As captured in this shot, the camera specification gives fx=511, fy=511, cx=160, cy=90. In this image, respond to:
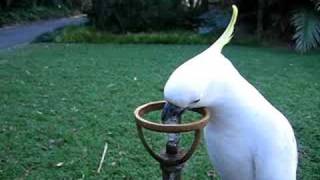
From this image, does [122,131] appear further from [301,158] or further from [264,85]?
[264,85]

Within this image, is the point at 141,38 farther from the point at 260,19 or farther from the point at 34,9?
the point at 34,9

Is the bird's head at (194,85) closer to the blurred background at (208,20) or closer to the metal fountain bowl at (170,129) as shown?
the metal fountain bowl at (170,129)

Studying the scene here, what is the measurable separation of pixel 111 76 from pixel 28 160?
271cm

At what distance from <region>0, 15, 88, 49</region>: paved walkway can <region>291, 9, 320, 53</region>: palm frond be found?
4.99 meters

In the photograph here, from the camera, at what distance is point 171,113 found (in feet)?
4.67

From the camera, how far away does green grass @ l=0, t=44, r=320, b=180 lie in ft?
11.0

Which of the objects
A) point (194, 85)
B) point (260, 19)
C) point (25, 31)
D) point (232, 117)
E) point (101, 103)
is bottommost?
point (25, 31)

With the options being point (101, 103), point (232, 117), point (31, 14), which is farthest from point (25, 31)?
point (232, 117)

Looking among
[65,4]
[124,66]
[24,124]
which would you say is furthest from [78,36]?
[65,4]

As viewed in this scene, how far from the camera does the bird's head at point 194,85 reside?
1357 millimetres

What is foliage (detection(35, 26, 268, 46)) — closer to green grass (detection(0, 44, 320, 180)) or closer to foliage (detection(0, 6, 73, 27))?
green grass (detection(0, 44, 320, 180))

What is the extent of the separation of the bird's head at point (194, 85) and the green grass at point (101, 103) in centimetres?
179

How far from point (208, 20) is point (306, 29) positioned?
6.95 feet

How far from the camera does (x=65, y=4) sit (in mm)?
16391
